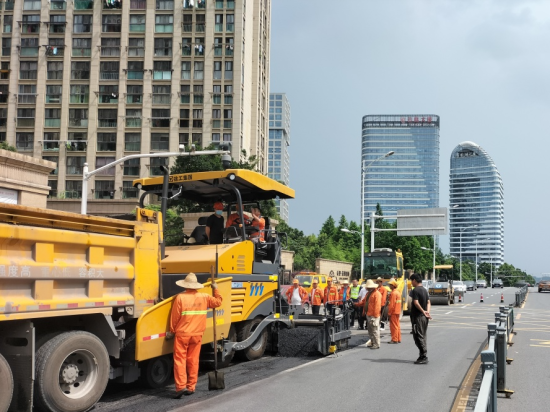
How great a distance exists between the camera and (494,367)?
543cm

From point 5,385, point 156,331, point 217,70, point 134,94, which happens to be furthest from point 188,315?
point 134,94

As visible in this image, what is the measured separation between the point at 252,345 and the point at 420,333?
322 centimetres

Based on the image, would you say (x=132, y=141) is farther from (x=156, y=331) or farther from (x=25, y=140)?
(x=156, y=331)

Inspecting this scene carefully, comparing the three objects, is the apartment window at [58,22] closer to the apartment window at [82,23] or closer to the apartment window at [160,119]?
the apartment window at [82,23]

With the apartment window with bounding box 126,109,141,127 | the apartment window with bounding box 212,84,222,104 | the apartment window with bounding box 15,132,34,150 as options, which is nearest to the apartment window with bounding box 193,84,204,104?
the apartment window with bounding box 212,84,222,104

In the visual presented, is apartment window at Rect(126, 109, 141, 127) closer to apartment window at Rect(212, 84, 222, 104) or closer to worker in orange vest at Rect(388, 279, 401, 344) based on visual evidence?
apartment window at Rect(212, 84, 222, 104)

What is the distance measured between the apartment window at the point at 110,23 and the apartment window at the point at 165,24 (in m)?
4.67

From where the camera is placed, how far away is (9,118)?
6931 centimetres

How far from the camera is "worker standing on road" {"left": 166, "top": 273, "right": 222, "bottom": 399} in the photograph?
7.56 meters

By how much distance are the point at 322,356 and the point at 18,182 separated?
1268cm

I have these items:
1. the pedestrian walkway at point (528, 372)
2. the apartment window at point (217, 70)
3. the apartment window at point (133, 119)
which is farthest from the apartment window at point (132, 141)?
the pedestrian walkway at point (528, 372)

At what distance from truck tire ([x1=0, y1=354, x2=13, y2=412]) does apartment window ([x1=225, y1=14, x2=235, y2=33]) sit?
6875 centimetres

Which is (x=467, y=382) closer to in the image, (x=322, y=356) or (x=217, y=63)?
(x=322, y=356)

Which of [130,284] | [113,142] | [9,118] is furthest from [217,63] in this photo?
[130,284]
